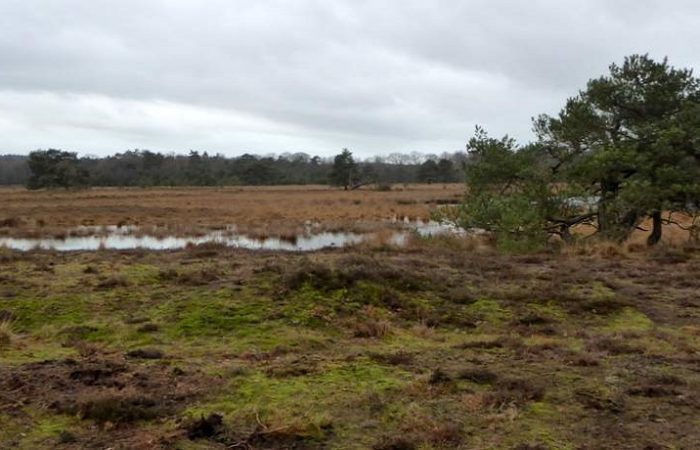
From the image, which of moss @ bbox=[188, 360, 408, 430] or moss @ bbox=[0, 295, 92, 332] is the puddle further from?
moss @ bbox=[188, 360, 408, 430]

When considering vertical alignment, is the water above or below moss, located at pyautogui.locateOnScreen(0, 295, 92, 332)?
below

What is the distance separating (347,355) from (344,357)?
0.09 metres

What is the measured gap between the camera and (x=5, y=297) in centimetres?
838

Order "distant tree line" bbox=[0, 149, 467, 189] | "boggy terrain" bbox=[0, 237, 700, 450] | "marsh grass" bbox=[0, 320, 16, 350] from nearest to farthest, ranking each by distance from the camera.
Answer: "boggy terrain" bbox=[0, 237, 700, 450] → "marsh grass" bbox=[0, 320, 16, 350] → "distant tree line" bbox=[0, 149, 467, 189]

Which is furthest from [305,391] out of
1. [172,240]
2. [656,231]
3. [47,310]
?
[172,240]

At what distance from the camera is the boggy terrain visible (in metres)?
4.36

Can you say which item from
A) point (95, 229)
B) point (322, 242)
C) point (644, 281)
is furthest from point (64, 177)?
point (644, 281)

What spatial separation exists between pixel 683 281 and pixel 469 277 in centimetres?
350

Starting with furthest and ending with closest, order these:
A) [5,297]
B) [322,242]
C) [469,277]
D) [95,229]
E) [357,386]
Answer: [95,229], [322,242], [469,277], [5,297], [357,386]

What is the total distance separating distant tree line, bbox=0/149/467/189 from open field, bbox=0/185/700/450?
6043cm

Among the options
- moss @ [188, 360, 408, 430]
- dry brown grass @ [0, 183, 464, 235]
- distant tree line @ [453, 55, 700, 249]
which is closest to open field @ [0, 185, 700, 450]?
moss @ [188, 360, 408, 430]

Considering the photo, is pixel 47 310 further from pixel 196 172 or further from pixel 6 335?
pixel 196 172

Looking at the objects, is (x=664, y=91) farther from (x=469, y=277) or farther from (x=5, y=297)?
(x=5, y=297)

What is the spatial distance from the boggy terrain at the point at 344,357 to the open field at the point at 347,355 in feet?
0.08
